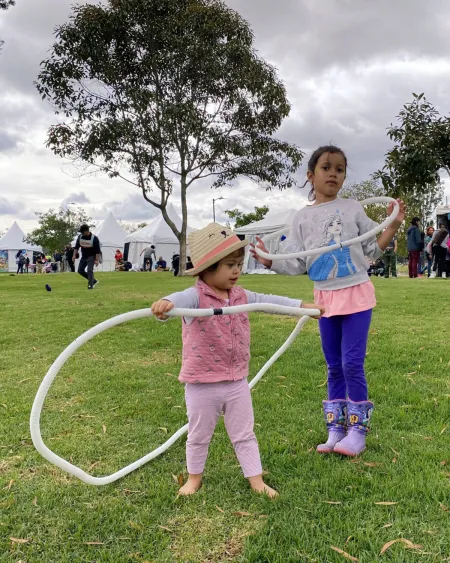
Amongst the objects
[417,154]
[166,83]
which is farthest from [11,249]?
[417,154]

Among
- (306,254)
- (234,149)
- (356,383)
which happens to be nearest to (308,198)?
(306,254)

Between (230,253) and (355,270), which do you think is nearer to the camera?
(230,253)

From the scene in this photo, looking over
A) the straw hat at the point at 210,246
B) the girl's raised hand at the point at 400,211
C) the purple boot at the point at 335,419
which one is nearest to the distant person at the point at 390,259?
the girl's raised hand at the point at 400,211

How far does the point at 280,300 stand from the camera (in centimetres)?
292

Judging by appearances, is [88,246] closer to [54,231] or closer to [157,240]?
[157,240]

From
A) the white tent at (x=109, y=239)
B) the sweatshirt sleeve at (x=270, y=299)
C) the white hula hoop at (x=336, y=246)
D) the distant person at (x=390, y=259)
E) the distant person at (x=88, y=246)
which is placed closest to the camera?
the sweatshirt sleeve at (x=270, y=299)

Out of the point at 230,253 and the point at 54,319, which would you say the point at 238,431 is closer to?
the point at 230,253

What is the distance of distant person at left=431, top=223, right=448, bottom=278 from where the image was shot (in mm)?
18003

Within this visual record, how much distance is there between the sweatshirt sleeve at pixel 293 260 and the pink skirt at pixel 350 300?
0.32 meters

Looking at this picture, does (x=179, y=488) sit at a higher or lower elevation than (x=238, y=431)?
lower

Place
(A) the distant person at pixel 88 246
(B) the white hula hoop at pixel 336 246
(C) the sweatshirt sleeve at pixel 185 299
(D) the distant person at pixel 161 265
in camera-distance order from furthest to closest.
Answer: (D) the distant person at pixel 161 265
(A) the distant person at pixel 88 246
(B) the white hula hoop at pixel 336 246
(C) the sweatshirt sleeve at pixel 185 299

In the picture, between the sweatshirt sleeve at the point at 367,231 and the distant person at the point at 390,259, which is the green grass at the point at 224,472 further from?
the distant person at the point at 390,259

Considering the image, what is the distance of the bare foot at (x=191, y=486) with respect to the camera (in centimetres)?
273

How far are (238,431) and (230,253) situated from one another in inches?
41.3
